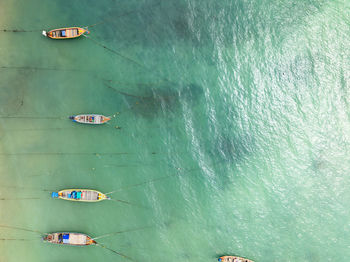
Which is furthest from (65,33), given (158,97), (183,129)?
(183,129)

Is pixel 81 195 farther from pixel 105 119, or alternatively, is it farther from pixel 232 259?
pixel 232 259

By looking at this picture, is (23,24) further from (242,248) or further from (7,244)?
(242,248)

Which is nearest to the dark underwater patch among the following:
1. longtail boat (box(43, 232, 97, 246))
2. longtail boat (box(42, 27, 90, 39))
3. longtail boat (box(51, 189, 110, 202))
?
longtail boat (box(42, 27, 90, 39))

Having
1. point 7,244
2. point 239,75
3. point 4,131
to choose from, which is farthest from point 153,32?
point 7,244

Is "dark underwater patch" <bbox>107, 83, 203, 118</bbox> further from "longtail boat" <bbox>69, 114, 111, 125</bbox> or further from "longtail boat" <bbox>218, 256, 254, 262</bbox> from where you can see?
"longtail boat" <bbox>218, 256, 254, 262</bbox>

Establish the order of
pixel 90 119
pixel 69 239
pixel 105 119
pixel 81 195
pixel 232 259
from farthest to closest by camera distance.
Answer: pixel 105 119 → pixel 90 119 → pixel 81 195 → pixel 69 239 → pixel 232 259
